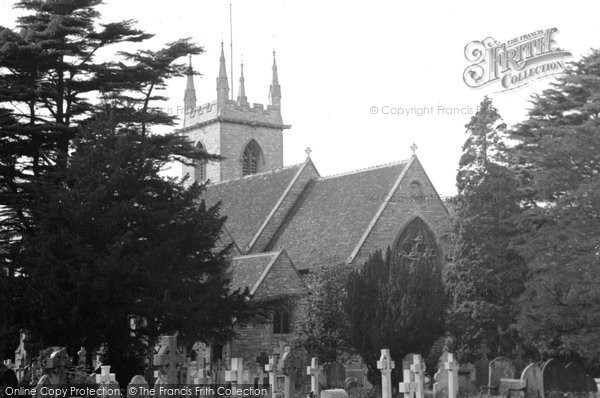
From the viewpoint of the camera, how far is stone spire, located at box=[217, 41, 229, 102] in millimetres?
65312

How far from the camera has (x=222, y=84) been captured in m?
65.8

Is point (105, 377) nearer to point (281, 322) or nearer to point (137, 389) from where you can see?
point (137, 389)

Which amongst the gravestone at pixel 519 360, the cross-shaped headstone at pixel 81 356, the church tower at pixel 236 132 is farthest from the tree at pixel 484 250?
the church tower at pixel 236 132

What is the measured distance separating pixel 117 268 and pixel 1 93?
698 centimetres

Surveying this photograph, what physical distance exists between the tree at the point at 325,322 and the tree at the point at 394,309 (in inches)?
48.8

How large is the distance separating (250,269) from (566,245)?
14288mm

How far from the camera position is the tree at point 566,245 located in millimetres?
33312

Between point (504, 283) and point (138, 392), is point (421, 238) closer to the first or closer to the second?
point (504, 283)

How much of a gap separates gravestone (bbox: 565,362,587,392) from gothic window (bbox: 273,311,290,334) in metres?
12.9

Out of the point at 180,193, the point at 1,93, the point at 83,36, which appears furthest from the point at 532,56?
the point at 1,93

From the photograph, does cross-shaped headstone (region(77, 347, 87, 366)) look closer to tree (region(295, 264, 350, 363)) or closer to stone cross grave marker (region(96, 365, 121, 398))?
stone cross grave marker (region(96, 365, 121, 398))

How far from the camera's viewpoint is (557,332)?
34.7m

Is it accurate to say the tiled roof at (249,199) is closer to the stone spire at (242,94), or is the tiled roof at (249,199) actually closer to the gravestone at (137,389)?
the stone spire at (242,94)

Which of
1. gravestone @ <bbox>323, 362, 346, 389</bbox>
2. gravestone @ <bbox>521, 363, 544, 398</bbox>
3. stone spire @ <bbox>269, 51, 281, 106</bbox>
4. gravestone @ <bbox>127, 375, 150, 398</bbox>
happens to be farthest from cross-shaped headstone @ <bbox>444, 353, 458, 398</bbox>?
stone spire @ <bbox>269, 51, 281, 106</bbox>
